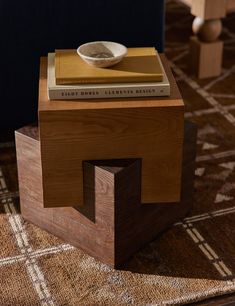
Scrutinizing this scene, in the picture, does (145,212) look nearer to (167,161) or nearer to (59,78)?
(167,161)

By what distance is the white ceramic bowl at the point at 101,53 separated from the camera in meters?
1.19

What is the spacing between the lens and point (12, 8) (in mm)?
1519

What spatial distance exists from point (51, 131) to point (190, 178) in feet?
1.23

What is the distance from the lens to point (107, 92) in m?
1.16

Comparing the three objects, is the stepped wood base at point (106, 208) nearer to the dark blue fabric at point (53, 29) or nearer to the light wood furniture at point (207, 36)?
the dark blue fabric at point (53, 29)

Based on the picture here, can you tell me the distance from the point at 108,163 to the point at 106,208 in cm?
9

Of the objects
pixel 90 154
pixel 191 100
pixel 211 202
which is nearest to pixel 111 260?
pixel 90 154

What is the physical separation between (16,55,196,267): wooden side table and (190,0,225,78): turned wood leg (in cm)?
83

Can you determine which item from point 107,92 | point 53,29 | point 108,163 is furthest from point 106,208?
point 53,29

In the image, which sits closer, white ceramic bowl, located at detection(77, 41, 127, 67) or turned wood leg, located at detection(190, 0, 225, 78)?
white ceramic bowl, located at detection(77, 41, 127, 67)

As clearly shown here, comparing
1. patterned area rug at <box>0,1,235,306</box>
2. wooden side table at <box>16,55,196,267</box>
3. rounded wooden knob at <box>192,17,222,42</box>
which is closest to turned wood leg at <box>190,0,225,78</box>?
rounded wooden knob at <box>192,17,222,42</box>

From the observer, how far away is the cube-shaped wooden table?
3.74 ft

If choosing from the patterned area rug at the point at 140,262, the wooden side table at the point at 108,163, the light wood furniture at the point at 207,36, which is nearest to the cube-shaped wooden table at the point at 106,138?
the wooden side table at the point at 108,163

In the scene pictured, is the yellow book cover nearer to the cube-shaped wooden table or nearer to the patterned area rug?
the cube-shaped wooden table
